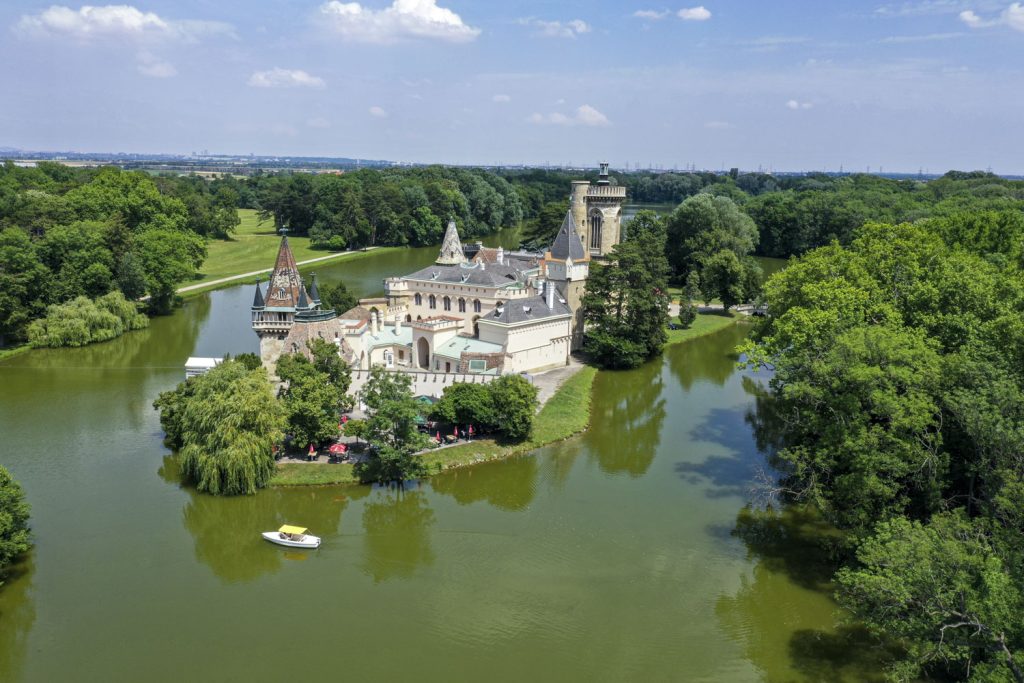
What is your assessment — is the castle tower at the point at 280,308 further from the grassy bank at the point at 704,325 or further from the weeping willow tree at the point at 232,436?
the grassy bank at the point at 704,325

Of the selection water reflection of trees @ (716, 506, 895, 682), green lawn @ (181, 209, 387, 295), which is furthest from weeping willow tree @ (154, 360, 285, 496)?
green lawn @ (181, 209, 387, 295)

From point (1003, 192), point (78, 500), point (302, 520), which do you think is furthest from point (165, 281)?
point (1003, 192)

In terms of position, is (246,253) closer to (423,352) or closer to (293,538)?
(423,352)

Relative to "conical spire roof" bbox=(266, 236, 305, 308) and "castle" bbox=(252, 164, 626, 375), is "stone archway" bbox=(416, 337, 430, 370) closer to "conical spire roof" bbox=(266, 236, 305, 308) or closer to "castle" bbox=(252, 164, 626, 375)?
"castle" bbox=(252, 164, 626, 375)

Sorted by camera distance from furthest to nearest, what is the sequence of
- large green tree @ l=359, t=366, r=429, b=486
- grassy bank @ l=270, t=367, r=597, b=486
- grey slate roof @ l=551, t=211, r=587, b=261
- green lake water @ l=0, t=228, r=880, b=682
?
grey slate roof @ l=551, t=211, r=587, b=261 < grassy bank @ l=270, t=367, r=597, b=486 < large green tree @ l=359, t=366, r=429, b=486 < green lake water @ l=0, t=228, r=880, b=682

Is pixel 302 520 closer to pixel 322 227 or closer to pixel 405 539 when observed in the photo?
pixel 405 539
